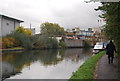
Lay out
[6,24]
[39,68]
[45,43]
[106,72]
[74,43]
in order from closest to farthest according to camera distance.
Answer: [106,72] → [39,68] → [6,24] → [45,43] → [74,43]

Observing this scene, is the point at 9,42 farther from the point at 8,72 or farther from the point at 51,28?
the point at 51,28

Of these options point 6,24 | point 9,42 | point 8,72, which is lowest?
point 8,72

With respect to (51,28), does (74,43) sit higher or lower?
lower

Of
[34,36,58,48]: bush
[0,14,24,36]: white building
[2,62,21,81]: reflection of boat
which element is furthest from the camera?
[34,36,58,48]: bush

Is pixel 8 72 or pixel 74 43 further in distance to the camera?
pixel 74 43

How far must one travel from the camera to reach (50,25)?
104 m

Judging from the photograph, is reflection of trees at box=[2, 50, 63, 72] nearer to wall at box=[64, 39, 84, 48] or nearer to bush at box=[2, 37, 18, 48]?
bush at box=[2, 37, 18, 48]

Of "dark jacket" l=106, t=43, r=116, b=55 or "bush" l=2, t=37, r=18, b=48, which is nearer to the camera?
"dark jacket" l=106, t=43, r=116, b=55

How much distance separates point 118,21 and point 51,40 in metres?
56.3

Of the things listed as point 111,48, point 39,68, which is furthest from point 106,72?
point 39,68

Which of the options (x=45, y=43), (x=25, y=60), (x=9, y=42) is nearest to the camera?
(x=25, y=60)

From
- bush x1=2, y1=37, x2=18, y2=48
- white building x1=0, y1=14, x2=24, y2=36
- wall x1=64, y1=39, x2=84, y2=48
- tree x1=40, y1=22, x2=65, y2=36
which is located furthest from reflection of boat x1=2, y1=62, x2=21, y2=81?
tree x1=40, y1=22, x2=65, y2=36

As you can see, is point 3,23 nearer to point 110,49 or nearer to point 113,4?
point 110,49

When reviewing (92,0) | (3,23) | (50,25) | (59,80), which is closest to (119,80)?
(92,0)
